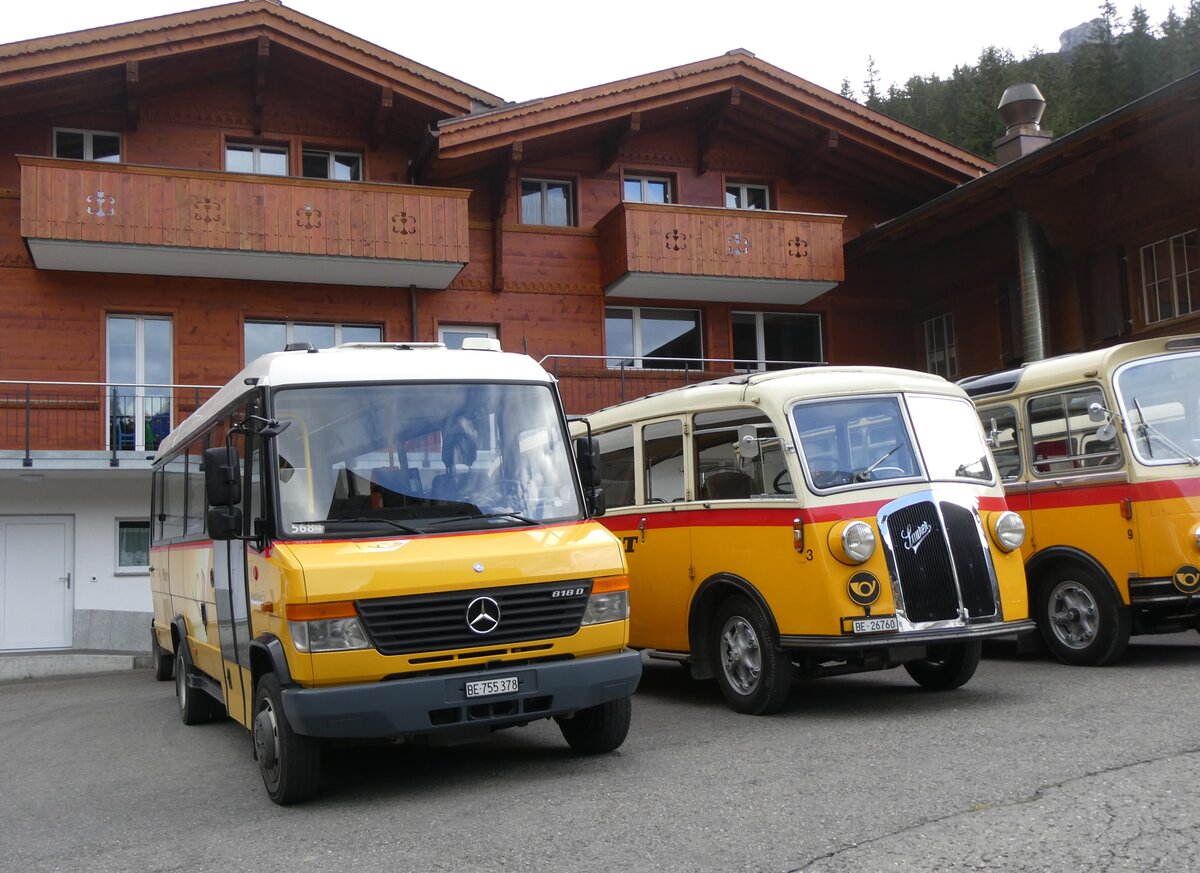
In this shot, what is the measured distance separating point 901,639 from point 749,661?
130 cm

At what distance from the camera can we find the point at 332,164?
22.5 metres

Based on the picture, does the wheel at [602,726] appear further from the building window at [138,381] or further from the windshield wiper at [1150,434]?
the building window at [138,381]

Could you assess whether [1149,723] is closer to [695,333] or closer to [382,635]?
[382,635]

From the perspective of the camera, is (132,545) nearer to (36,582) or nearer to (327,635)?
(36,582)

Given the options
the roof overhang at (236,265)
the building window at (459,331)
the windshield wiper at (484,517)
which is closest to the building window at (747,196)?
the building window at (459,331)

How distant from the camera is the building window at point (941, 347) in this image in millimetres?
23609

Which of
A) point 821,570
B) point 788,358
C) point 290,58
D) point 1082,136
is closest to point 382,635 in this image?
point 821,570

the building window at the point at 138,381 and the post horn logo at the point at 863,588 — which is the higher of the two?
the building window at the point at 138,381

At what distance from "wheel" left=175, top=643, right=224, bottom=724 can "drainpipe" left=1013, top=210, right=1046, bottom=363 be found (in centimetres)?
1348

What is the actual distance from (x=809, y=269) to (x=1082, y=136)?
6226mm

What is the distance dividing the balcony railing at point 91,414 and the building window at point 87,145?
4.14 meters

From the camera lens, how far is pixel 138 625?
65.7 ft

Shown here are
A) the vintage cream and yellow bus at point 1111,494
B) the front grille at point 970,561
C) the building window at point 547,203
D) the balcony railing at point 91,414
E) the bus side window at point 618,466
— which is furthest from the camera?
the building window at point 547,203

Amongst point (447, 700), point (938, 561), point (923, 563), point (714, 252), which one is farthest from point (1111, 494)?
point (714, 252)
